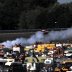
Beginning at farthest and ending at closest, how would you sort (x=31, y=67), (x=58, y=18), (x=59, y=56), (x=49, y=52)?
(x=58, y=18), (x=49, y=52), (x=59, y=56), (x=31, y=67)

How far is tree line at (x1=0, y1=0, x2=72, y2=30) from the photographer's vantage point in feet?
205

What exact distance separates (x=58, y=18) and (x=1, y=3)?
37.7 feet

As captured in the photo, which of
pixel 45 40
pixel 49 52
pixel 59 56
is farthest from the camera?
pixel 45 40

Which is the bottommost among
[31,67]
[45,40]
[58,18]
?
[31,67]

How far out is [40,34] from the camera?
1743 inches

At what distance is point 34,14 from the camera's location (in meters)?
66.1

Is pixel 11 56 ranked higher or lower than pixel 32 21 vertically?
lower

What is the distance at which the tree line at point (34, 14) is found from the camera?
62.5 metres

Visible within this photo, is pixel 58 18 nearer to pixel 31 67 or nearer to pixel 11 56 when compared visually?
pixel 11 56

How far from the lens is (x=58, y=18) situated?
63.3 metres

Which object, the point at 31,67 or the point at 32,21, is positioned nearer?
the point at 31,67

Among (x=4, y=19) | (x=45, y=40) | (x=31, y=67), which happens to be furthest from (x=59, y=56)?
(x=4, y=19)

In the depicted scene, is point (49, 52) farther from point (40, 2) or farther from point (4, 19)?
point (40, 2)

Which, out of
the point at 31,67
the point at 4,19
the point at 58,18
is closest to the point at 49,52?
the point at 31,67
